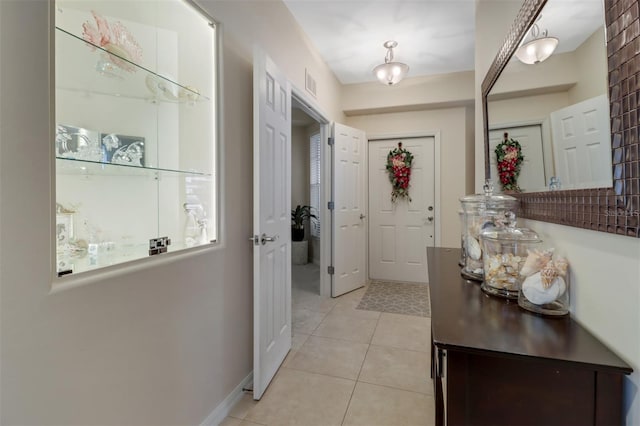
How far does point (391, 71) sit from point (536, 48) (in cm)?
187

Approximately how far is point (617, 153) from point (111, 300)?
153 centimetres

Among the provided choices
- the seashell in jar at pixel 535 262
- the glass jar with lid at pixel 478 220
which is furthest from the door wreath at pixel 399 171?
the seashell in jar at pixel 535 262

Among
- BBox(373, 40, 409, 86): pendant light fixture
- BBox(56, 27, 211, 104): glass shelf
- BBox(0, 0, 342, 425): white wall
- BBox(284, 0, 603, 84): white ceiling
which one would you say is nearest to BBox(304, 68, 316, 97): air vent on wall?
BBox(284, 0, 603, 84): white ceiling

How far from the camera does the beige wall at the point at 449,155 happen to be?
382 centimetres

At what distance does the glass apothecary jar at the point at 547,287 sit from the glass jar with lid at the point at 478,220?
0.36 meters

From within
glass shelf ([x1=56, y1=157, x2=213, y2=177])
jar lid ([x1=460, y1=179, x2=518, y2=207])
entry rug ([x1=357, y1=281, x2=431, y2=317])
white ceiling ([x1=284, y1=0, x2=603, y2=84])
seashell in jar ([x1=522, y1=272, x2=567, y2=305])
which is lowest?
entry rug ([x1=357, y1=281, x2=431, y2=317])

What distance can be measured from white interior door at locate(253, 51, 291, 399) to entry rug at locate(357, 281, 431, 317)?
1.32 m

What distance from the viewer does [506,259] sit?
106 cm

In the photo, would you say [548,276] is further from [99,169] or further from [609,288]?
[99,169]

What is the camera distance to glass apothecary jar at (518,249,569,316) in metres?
0.87

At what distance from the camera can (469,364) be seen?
28.2 inches

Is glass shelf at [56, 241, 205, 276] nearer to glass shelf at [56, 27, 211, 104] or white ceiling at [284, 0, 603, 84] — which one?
glass shelf at [56, 27, 211, 104]

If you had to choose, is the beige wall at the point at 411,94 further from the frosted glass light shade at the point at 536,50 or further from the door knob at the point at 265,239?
the door knob at the point at 265,239

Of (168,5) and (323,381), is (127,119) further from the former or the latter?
(323,381)
